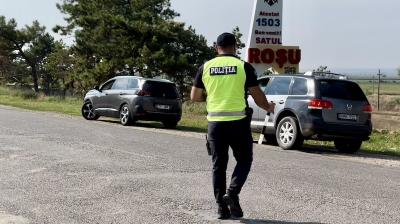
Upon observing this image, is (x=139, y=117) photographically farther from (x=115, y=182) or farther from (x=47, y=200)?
(x=47, y=200)

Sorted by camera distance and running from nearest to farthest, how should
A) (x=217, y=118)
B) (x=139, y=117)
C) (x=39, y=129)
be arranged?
(x=217, y=118)
(x=39, y=129)
(x=139, y=117)

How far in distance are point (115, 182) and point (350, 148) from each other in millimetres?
7880

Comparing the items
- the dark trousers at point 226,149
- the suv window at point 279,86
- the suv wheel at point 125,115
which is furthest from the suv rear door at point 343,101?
the suv wheel at point 125,115

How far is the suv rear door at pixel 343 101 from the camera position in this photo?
1366cm

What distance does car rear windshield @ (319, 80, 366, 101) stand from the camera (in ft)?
45.3

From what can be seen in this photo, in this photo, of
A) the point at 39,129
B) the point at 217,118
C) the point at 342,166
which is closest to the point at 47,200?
the point at 217,118

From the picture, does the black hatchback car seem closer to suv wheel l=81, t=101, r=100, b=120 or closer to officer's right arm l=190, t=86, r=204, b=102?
suv wheel l=81, t=101, r=100, b=120

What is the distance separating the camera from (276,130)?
47.6ft

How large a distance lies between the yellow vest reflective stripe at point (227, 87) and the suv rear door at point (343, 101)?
24.7ft

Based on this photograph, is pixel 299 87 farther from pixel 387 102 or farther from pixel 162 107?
pixel 387 102

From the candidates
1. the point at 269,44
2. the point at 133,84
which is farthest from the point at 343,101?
the point at 269,44

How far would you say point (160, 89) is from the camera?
20.1 meters

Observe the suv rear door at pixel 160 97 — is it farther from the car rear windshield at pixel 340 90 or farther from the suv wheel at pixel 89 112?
the car rear windshield at pixel 340 90

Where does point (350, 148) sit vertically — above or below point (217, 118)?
below
